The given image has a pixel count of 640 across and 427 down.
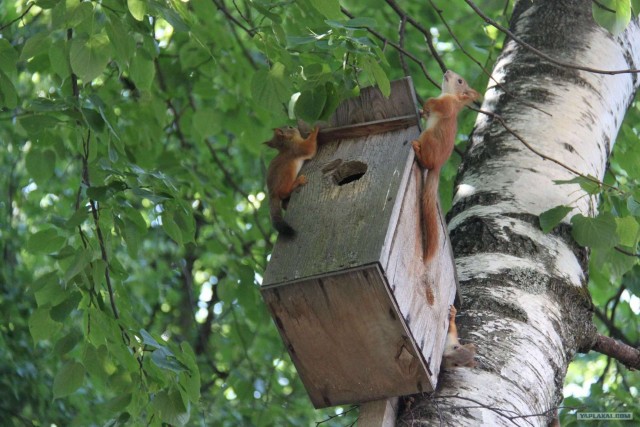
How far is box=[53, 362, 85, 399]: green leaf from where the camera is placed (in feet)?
8.75

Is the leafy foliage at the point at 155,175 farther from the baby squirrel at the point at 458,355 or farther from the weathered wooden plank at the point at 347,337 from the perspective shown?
the baby squirrel at the point at 458,355

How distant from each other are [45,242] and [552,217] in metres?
1.49

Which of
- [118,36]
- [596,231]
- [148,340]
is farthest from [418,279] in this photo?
[118,36]

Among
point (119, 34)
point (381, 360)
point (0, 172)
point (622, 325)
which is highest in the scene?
point (119, 34)

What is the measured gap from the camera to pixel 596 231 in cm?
260

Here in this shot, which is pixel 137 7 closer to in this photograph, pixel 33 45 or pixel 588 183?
pixel 33 45

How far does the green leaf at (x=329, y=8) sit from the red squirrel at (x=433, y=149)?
349 millimetres

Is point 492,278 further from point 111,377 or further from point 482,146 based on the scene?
point 111,377

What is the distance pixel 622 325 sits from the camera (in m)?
5.36

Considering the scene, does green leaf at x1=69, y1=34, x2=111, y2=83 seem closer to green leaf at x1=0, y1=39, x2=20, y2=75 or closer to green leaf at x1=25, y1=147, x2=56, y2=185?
green leaf at x1=0, y1=39, x2=20, y2=75

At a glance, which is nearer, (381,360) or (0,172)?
(381,360)

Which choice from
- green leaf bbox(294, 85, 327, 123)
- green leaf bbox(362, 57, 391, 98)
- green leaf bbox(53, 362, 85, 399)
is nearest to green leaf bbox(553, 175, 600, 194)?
green leaf bbox(362, 57, 391, 98)

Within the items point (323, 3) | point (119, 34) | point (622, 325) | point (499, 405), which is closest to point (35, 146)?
point (119, 34)

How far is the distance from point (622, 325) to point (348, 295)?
3.81m
